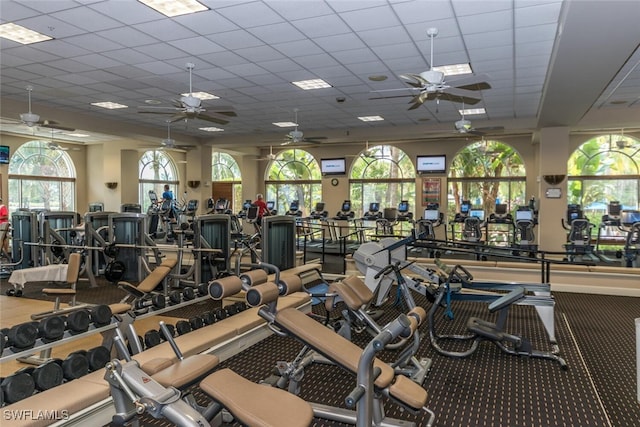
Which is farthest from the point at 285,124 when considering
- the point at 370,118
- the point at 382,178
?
the point at 382,178

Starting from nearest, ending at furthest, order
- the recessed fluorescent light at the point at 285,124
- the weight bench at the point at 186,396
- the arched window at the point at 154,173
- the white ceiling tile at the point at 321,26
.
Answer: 1. the weight bench at the point at 186,396
2. the white ceiling tile at the point at 321,26
3. the recessed fluorescent light at the point at 285,124
4. the arched window at the point at 154,173

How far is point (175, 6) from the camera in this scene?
492 cm

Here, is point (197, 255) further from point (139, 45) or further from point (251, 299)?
point (251, 299)

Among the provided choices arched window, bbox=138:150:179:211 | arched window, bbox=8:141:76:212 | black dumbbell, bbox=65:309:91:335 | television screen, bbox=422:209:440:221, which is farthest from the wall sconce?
arched window, bbox=8:141:76:212

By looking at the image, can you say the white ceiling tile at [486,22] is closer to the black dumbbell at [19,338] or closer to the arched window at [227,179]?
the black dumbbell at [19,338]

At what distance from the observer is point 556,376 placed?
374 centimetres

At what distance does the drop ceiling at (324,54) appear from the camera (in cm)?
Result: 489

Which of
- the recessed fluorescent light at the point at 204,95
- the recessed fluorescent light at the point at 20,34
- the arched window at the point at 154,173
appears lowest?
the arched window at the point at 154,173

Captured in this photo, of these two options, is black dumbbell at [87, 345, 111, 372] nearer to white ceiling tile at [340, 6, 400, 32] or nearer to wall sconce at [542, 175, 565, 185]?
white ceiling tile at [340, 6, 400, 32]

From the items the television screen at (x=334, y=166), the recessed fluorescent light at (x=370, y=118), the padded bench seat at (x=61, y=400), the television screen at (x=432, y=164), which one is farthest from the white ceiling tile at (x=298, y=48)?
the television screen at (x=334, y=166)

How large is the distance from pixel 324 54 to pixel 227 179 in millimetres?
13163

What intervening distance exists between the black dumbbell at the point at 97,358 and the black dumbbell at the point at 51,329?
0.30 meters

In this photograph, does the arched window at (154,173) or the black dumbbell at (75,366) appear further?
the arched window at (154,173)

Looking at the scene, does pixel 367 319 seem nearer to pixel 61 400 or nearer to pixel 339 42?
pixel 61 400
